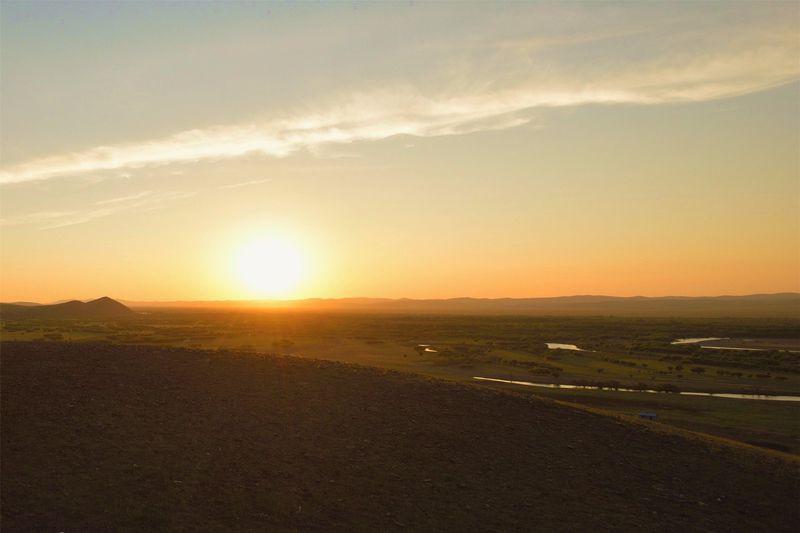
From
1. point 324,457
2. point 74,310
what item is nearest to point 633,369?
point 324,457

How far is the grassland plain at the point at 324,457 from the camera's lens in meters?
11.7

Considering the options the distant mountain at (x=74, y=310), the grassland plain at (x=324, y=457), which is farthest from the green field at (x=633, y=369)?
the distant mountain at (x=74, y=310)

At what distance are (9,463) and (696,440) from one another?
64.1ft

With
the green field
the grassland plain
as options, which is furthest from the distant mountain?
the grassland plain

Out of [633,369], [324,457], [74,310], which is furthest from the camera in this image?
[74,310]

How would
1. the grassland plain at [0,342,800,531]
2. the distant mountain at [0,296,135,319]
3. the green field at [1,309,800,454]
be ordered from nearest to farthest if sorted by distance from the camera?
the grassland plain at [0,342,800,531] → the green field at [1,309,800,454] → the distant mountain at [0,296,135,319]

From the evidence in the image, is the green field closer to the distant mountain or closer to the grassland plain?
the grassland plain

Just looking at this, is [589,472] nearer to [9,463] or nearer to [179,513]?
[179,513]

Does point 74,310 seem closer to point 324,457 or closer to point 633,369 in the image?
point 633,369

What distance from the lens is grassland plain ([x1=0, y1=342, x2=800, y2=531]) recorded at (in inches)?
460

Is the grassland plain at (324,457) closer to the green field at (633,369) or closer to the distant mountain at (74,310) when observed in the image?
the green field at (633,369)

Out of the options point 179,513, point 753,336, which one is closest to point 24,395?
point 179,513

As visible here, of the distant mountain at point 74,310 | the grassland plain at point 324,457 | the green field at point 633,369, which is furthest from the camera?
the distant mountain at point 74,310

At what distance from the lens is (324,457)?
1468cm
